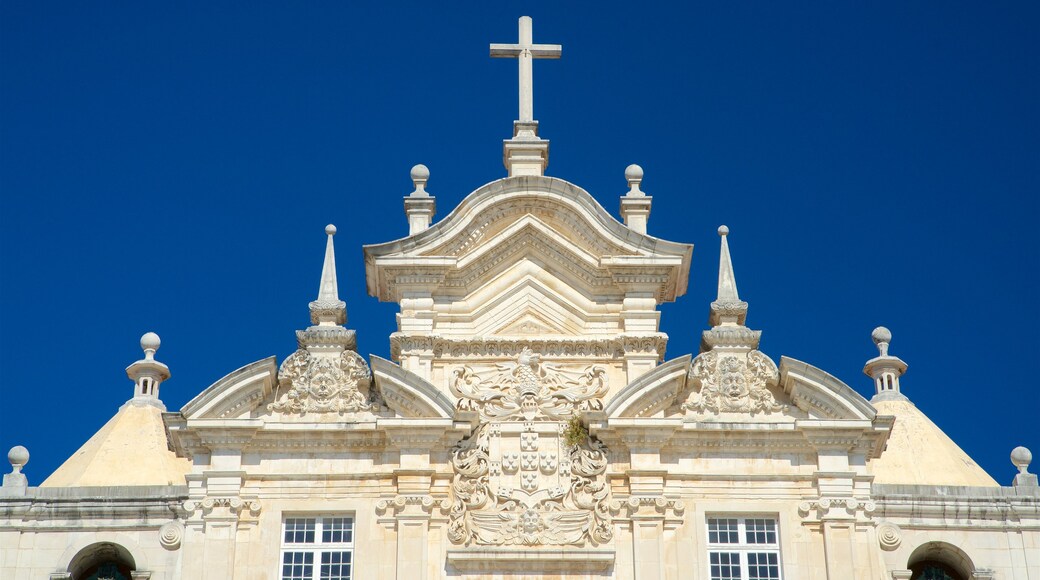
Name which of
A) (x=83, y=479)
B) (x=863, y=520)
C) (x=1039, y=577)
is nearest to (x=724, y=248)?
(x=863, y=520)

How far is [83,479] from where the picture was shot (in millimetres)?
35031

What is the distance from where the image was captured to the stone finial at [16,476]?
108 ft

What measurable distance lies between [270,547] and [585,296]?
724cm

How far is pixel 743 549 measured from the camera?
3123cm

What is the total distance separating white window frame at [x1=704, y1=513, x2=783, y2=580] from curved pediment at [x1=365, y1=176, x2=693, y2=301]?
462 cm

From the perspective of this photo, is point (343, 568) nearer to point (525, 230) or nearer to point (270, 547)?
point (270, 547)

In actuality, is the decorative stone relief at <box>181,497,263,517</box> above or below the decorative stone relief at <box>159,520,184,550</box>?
above

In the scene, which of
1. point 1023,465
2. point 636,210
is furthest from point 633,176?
point 1023,465

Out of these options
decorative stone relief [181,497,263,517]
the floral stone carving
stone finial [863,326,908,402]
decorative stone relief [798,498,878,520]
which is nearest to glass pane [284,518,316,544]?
decorative stone relief [181,497,263,517]

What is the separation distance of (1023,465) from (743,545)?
5843 millimetres

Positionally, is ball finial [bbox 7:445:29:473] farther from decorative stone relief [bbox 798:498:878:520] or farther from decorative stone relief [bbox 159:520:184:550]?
decorative stone relief [bbox 798:498:878:520]

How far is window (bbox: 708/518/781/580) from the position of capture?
31.0 m

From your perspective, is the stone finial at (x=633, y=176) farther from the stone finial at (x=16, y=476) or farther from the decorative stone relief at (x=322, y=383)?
the stone finial at (x=16, y=476)

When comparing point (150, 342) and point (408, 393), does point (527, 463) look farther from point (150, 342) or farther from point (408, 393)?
point (150, 342)
